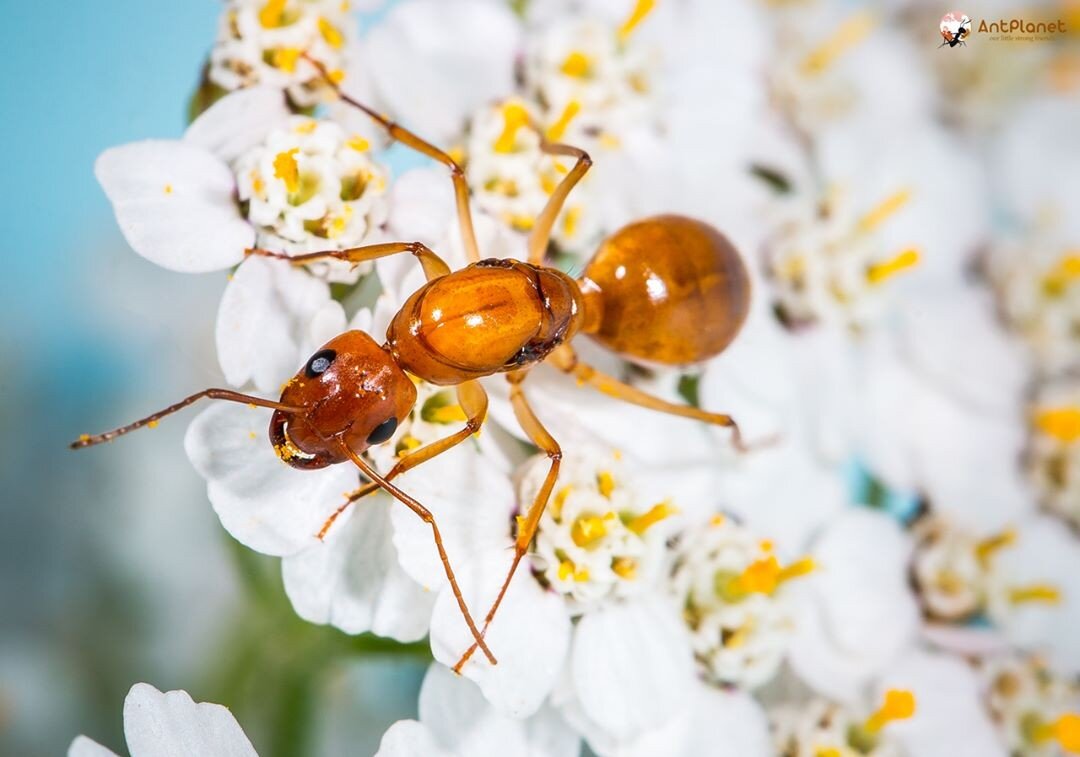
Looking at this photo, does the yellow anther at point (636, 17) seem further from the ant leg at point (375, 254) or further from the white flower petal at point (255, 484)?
the white flower petal at point (255, 484)

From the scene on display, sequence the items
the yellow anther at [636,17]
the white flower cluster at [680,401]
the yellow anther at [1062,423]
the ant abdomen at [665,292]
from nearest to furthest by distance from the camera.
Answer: the white flower cluster at [680,401], the ant abdomen at [665,292], the yellow anther at [636,17], the yellow anther at [1062,423]

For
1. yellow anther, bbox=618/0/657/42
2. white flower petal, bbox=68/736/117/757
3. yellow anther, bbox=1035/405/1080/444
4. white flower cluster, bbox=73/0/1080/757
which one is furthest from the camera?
yellow anther, bbox=1035/405/1080/444

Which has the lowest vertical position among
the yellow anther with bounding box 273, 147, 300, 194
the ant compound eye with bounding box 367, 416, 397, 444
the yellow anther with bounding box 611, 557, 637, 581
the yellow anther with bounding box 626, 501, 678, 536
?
the yellow anther with bounding box 611, 557, 637, 581

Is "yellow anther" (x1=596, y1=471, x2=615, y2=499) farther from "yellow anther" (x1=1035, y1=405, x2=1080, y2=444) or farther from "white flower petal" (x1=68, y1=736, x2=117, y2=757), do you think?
"yellow anther" (x1=1035, y1=405, x2=1080, y2=444)

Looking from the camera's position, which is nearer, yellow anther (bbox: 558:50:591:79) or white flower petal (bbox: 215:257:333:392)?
white flower petal (bbox: 215:257:333:392)

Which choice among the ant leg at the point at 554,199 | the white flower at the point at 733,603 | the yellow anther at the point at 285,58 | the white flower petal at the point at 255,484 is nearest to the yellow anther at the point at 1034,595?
the white flower at the point at 733,603

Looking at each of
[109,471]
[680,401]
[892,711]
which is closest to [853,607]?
[892,711]

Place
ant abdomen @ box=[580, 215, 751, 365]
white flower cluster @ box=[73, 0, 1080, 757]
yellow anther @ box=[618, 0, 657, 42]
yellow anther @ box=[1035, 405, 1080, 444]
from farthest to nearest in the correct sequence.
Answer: yellow anther @ box=[1035, 405, 1080, 444] < yellow anther @ box=[618, 0, 657, 42] < ant abdomen @ box=[580, 215, 751, 365] < white flower cluster @ box=[73, 0, 1080, 757]

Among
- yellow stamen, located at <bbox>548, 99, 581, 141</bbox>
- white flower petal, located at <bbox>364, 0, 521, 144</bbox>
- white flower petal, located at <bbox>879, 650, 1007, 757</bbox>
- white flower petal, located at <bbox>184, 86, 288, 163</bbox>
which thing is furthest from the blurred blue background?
white flower petal, located at <bbox>879, 650, 1007, 757</bbox>
